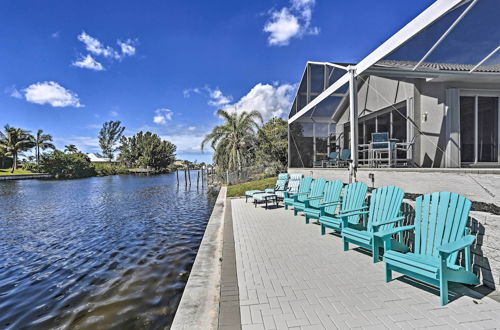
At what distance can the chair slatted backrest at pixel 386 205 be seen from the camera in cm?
361

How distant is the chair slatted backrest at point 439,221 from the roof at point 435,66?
140 inches

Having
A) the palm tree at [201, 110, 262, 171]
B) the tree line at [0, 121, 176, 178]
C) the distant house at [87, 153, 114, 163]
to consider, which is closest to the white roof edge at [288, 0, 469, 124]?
the palm tree at [201, 110, 262, 171]

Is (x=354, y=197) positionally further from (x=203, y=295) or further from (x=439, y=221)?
(x=203, y=295)

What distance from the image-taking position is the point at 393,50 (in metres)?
4.59

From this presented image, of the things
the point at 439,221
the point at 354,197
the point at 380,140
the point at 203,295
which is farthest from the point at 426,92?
the point at 203,295

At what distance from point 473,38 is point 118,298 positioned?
7.69 m

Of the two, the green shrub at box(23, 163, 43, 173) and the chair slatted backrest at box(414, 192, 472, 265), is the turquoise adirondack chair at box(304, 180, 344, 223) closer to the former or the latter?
the chair slatted backrest at box(414, 192, 472, 265)

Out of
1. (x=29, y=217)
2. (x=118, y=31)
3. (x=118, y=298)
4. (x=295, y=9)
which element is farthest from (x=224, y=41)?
(x=29, y=217)

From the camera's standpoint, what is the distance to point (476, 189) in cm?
331

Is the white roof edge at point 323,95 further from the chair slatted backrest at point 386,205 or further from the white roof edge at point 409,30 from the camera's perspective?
the chair slatted backrest at point 386,205

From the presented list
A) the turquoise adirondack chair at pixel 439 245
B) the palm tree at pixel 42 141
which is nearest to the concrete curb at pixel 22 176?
the palm tree at pixel 42 141

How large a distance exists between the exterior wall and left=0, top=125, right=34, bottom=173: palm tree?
6172cm

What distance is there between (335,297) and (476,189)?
98.4 inches

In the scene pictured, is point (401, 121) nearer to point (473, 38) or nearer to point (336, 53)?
point (473, 38)
